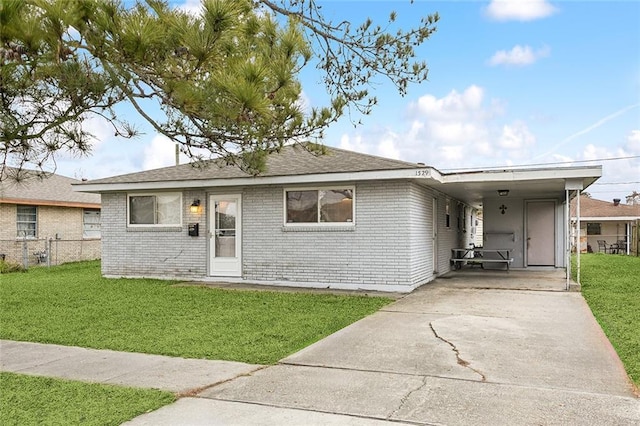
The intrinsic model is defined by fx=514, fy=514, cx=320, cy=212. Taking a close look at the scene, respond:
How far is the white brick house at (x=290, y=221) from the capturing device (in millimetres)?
11273

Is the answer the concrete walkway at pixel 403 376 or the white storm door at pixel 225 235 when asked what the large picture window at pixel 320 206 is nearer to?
the white storm door at pixel 225 235

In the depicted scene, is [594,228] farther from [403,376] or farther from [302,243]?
[403,376]

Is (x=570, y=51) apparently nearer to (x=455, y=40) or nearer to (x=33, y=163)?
(x=455, y=40)

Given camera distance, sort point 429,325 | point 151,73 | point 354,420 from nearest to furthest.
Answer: point 354,420 → point 151,73 → point 429,325

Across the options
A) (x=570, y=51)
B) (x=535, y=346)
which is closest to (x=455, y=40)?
(x=570, y=51)

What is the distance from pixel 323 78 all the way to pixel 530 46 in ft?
22.4

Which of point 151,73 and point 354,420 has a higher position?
point 151,73

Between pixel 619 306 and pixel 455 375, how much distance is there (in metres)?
5.75

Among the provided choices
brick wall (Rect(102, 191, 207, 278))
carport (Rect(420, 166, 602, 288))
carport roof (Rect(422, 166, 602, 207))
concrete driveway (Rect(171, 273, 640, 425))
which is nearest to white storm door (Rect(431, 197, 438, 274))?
carport roof (Rect(422, 166, 602, 207))

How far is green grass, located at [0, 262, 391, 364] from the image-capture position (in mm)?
6402

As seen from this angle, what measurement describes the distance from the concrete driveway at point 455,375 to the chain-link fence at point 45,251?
629 inches

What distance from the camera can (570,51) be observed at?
43.2 feet

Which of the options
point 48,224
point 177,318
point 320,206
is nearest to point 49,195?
point 48,224

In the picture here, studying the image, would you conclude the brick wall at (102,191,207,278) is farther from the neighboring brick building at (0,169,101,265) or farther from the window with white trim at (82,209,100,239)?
the window with white trim at (82,209,100,239)
